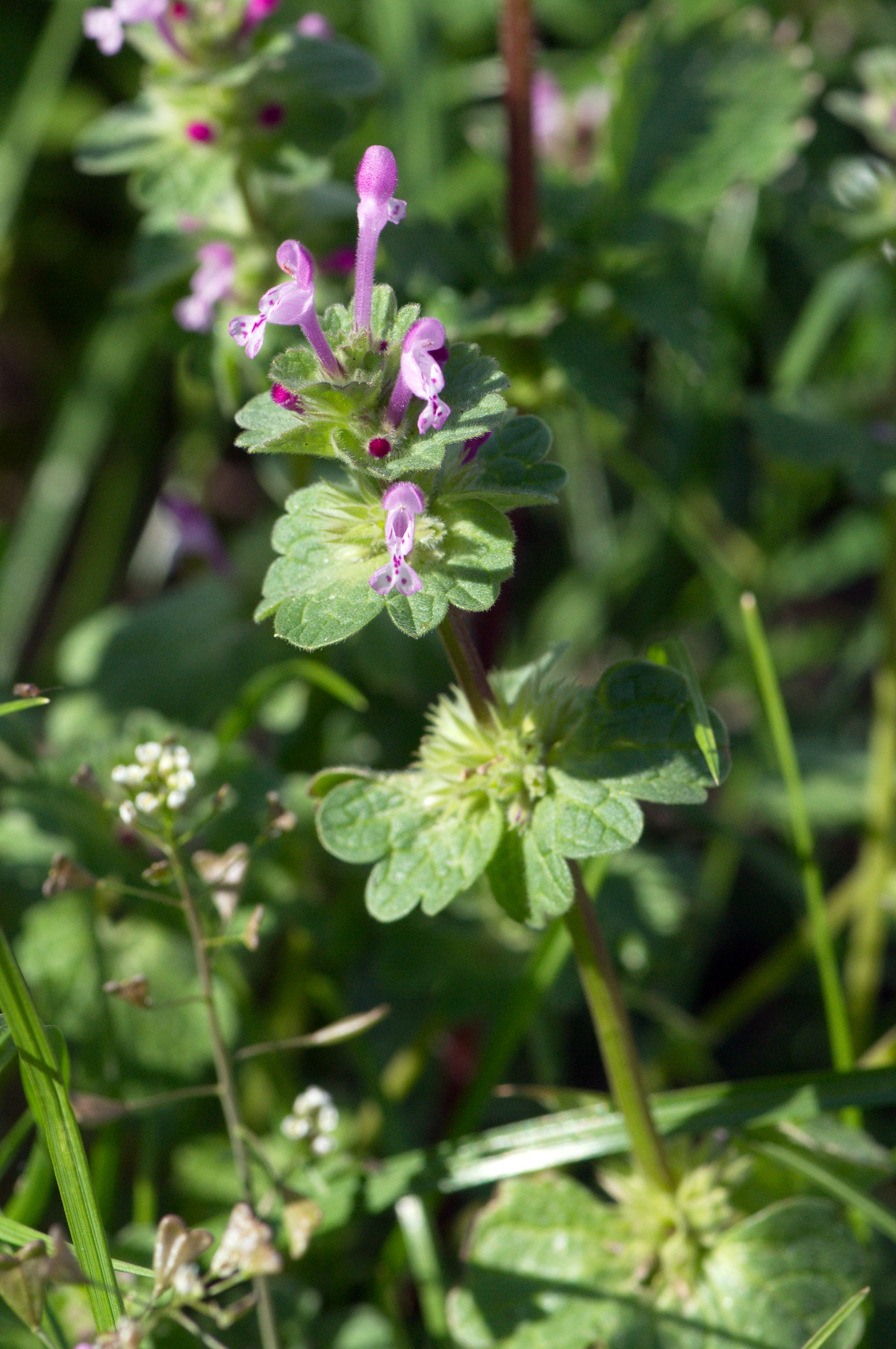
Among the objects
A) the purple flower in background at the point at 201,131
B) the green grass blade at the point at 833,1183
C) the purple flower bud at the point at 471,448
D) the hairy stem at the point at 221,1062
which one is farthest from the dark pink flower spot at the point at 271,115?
the green grass blade at the point at 833,1183

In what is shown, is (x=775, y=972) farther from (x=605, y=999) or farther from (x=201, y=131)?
(x=201, y=131)

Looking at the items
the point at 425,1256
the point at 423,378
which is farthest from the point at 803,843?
the point at 423,378

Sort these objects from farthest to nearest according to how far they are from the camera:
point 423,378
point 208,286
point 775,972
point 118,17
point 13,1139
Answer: point 775,972 → point 208,286 → point 118,17 → point 13,1139 → point 423,378

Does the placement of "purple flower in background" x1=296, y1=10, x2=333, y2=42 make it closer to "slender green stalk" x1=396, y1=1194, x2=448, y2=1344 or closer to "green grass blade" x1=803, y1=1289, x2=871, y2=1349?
"slender green stalk" x1=396, y1=1194, x2=448, y2=1344

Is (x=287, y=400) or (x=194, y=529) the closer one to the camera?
(x=287, y=400)

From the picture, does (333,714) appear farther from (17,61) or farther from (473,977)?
(17,61)

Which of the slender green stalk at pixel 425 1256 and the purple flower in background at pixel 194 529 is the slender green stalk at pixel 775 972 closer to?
the slender green stalk at pixel 425 1256

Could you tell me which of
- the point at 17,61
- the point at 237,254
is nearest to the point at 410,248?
the point at 237,254
